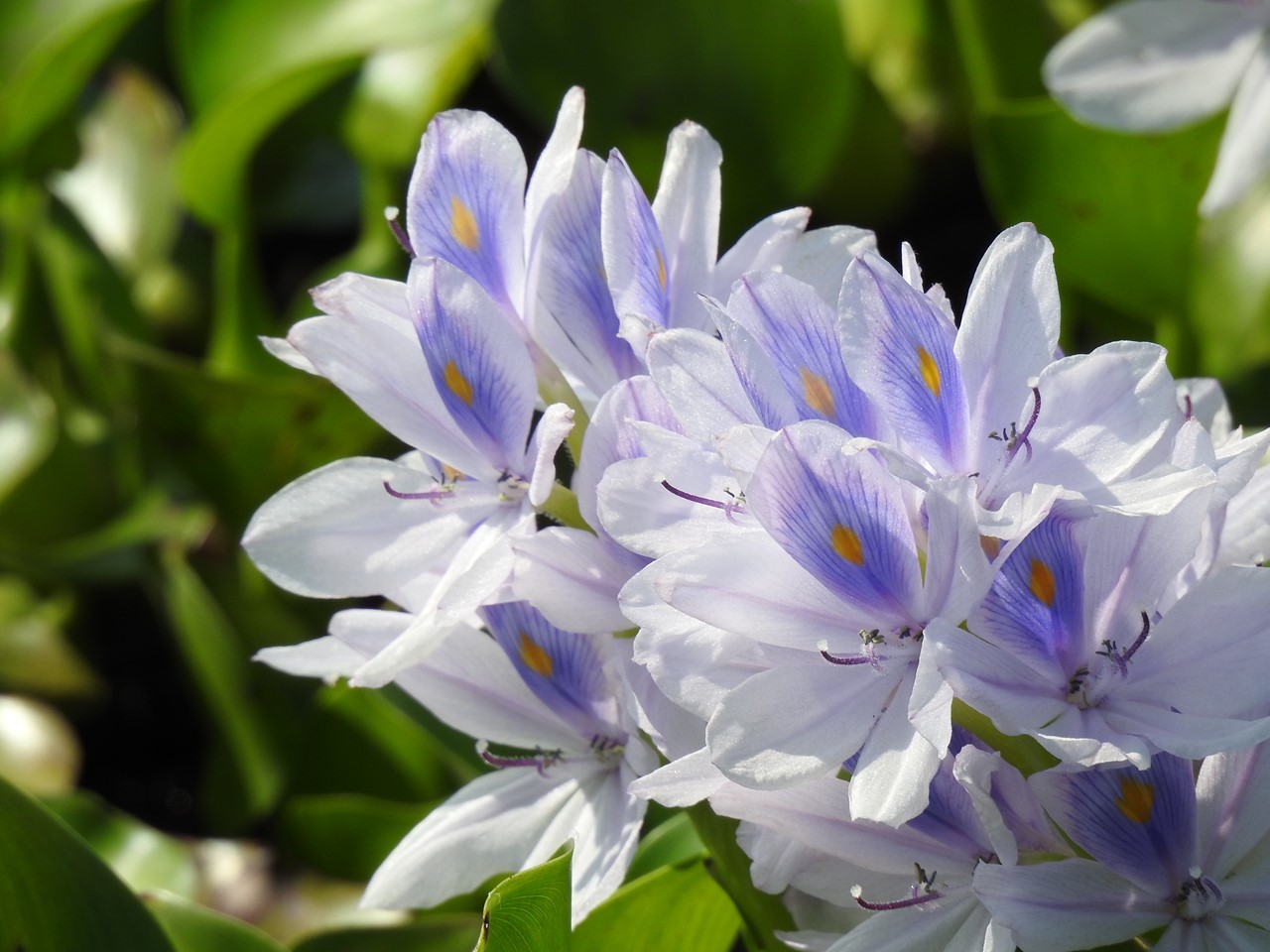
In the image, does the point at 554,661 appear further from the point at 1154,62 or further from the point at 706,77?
the point at 706,77

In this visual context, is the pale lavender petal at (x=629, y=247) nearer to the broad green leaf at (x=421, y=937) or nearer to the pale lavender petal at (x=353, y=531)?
the pale lavender petal at (x=353, y=531)

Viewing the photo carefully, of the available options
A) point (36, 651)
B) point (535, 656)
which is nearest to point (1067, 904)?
point (535, 656)

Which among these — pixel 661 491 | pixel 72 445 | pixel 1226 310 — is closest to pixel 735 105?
pixel 1226 310

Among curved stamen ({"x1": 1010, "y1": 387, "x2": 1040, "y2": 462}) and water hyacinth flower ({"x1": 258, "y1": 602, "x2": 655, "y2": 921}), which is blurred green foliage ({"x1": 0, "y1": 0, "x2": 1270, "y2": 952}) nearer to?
water hyacinth flower ({"x1": 258, "y1": 602, "x2": 655, "y2": 921})

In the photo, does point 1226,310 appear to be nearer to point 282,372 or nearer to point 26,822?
point 282,372

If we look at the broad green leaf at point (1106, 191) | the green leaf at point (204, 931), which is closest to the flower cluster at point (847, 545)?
the green leaf at point (204, 931)

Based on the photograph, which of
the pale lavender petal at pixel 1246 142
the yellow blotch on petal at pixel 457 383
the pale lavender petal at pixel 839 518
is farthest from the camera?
the pale lavender petal at pixel 1246 142
